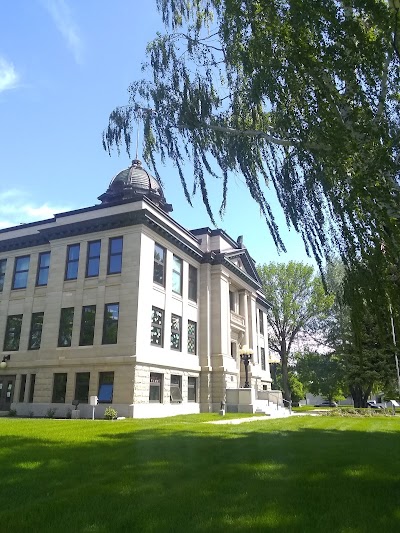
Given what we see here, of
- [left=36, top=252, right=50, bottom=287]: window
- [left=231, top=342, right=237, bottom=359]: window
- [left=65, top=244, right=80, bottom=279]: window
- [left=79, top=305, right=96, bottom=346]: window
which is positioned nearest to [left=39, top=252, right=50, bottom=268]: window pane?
[left=36, top=252, right=50, bottom=287]: window

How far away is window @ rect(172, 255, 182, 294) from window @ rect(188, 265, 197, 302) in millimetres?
1618

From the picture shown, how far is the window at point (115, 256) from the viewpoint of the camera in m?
26.3

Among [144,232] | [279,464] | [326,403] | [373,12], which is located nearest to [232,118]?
[373,12]

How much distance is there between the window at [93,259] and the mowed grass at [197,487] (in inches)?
700

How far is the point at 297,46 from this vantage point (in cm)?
969

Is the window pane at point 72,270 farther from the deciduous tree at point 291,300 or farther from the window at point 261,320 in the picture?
the deciduous tree at point 291,300

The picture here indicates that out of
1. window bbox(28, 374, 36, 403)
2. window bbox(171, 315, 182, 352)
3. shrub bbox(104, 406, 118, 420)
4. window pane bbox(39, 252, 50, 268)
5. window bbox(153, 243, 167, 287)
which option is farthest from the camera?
window pane bbox(39, 252, 50, 268)

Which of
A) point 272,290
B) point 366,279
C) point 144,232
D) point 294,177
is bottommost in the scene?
point 366,279

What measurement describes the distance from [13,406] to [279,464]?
75.2ft

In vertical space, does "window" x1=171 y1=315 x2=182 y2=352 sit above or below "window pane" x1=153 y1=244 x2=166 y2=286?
below

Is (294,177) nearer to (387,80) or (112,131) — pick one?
(387,80)

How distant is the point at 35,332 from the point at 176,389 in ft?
32.4

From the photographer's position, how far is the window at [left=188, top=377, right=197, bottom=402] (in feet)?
95.8

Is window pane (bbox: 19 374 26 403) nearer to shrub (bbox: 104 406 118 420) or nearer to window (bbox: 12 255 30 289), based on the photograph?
window (bbox: 12 255 30 289)
